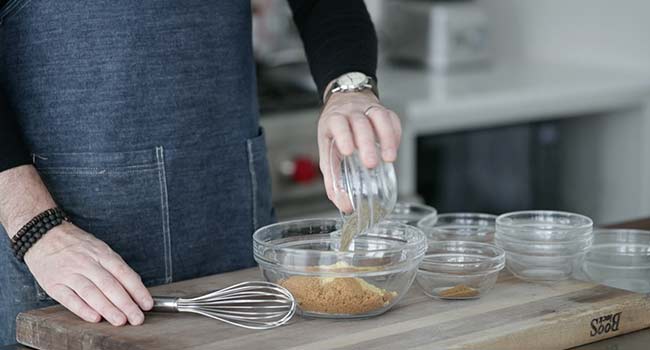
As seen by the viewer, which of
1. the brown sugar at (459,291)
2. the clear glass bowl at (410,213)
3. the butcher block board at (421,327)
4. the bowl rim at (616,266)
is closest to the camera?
the butcher block board at (421,327)

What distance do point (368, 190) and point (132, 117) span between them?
15.6 inches

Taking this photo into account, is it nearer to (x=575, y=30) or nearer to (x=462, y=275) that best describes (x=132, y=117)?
(x=462, y=275)

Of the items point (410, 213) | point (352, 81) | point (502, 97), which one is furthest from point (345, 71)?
point (502, 97)

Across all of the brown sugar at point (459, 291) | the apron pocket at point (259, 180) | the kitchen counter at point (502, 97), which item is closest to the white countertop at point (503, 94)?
the kitchen counter at point (502, 97)

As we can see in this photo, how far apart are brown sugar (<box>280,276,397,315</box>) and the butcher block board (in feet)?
0.04

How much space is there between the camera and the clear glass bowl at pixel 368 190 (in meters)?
1.11

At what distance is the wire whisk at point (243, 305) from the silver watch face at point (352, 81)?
27 cm

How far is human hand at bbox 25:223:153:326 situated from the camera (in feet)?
3.72

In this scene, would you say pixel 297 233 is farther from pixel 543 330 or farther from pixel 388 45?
pixel 388 45

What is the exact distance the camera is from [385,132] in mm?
1133

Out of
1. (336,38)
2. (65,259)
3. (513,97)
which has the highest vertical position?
(336,38)

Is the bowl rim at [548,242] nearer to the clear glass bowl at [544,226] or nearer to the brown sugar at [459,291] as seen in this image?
the clear glass bowl at [544,226]

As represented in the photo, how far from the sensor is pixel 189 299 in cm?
116

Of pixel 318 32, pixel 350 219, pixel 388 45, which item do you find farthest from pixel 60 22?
pixel 388 45
